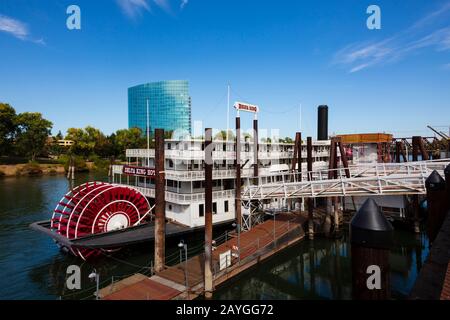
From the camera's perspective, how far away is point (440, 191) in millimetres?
9703

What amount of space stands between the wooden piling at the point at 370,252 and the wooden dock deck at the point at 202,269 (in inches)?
489

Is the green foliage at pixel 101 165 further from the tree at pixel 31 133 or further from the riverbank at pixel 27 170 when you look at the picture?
the tree at pixel 31 133

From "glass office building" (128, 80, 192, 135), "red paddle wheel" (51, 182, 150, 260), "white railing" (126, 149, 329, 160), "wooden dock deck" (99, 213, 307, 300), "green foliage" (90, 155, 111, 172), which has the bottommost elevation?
"wooden dock deck" (99, 213, 307, 300)

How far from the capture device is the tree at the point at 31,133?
80.7m

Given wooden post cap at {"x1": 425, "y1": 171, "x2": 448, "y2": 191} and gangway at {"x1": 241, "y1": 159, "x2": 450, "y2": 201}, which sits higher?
wooden post cap at {"x1": 425, "y1": 171, "x2": 448, "y2": 191}

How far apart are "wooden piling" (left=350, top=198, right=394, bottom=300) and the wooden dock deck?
40.8 feet

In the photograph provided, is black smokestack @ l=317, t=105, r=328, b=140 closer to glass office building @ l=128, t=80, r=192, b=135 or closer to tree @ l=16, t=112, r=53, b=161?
tree @ l=16, t=112, r=53, b=161

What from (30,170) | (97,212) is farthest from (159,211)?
(30,170)

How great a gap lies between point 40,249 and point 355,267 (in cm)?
2714

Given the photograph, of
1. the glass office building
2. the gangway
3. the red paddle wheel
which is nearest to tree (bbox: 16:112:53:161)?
the red paddle wheel

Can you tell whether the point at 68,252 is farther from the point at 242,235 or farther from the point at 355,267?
the point at 355,267

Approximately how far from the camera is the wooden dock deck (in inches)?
581

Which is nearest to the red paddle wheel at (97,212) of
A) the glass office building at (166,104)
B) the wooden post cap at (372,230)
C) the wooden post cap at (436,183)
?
the wooden post cap at (436,183)
